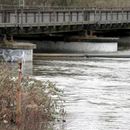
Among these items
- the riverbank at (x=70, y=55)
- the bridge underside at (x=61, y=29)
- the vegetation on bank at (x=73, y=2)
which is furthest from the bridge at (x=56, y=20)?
the vegetation on bank at (x=73, y=2)

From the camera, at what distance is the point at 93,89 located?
2794 centimetres

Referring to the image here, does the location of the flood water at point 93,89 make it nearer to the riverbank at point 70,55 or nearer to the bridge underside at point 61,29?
the riverbank at point 70,55

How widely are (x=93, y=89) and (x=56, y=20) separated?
26801mm

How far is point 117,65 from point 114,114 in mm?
23245

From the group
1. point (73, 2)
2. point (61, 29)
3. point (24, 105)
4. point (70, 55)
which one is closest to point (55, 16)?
point (61, 29)

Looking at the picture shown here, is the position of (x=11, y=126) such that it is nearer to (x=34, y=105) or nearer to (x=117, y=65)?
(x=34, y=105)

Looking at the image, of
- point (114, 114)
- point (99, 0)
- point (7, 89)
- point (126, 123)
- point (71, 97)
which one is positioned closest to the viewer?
point (7, 89)

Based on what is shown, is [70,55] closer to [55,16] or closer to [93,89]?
[55,16]

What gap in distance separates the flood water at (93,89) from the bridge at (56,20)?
4.69m

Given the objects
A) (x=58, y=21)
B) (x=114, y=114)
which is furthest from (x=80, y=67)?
(x=114, y=114)

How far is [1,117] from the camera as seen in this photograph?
12211mm

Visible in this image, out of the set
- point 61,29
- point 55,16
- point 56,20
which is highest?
point 55,16

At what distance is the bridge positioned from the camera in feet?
157

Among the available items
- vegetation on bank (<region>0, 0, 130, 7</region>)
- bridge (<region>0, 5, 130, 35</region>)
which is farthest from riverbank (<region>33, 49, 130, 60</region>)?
vegetation on bank (<region>0, 0, 130, 7</region>)
